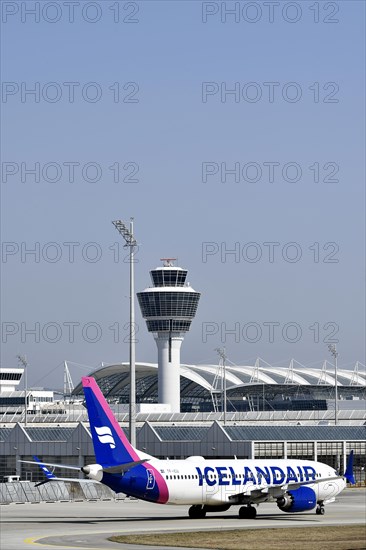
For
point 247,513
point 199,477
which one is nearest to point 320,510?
point 247,513

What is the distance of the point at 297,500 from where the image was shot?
2406 inches

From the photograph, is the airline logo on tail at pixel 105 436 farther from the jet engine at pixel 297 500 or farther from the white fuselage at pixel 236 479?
the jet engine at pixel 297 500

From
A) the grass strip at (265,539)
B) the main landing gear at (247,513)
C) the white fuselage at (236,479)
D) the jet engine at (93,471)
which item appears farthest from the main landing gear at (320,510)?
the jet engine at (93,471)

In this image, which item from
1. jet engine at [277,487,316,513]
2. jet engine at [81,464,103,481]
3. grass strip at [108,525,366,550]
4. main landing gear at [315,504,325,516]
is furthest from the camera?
main landing gear at [315,504,325,516]

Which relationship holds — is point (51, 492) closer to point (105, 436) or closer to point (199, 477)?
point (199, 477)

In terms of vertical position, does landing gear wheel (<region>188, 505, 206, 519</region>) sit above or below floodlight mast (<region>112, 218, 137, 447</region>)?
below

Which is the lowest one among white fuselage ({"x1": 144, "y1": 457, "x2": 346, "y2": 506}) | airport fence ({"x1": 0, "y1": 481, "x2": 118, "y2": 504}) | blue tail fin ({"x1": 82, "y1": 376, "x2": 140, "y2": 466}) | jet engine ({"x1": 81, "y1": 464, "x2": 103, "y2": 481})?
airport fence ({"x1": 0, "y1": 481, "x2": 118, "y2": 504})

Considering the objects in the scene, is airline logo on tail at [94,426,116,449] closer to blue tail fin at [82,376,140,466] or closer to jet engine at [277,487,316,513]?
blue tail fin at [82,376,140,466]

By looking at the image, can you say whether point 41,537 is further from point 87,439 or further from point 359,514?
point 87,439

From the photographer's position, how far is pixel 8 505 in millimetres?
74312

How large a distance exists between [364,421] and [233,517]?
10511 cm

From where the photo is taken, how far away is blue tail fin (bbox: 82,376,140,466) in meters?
56.2

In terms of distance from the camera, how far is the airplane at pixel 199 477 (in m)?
56.2

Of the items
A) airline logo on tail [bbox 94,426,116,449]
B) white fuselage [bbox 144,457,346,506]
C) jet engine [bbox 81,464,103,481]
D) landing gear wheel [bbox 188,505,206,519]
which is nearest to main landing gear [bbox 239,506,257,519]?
white fuselage [bbox 144,457,346,506]
